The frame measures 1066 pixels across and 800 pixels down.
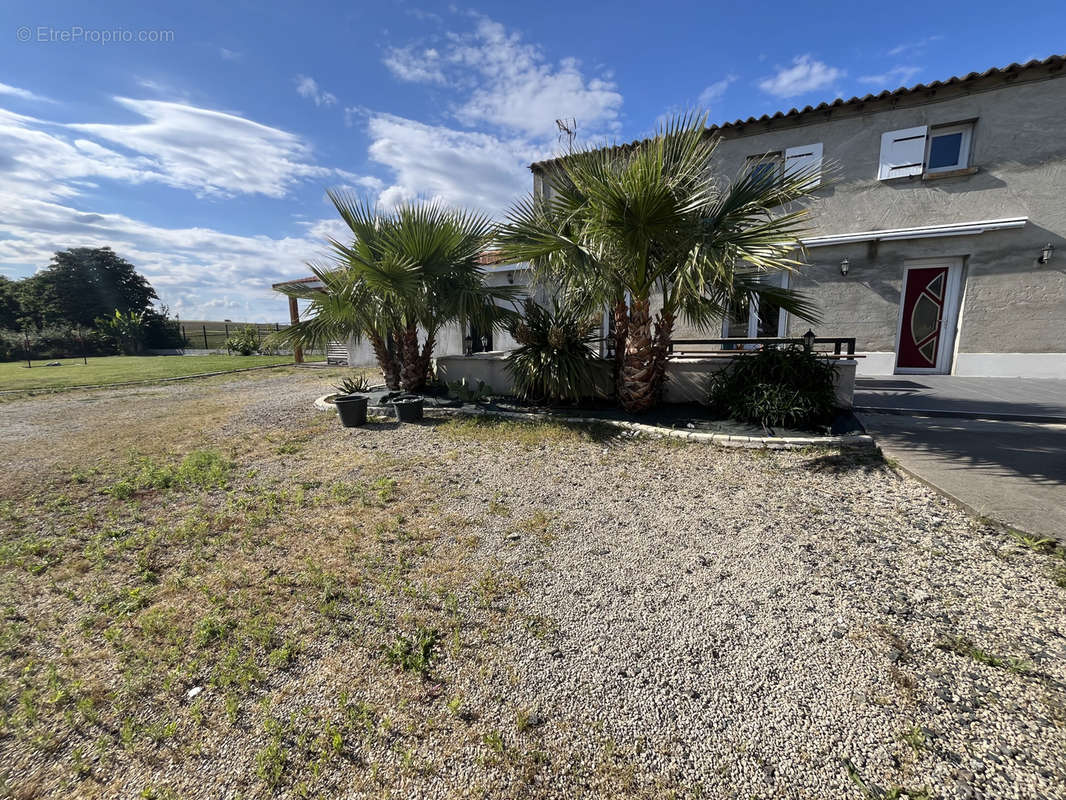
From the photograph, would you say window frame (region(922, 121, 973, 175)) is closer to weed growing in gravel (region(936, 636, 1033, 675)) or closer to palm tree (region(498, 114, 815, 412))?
palm tree (region(498, 114, 815, 412))

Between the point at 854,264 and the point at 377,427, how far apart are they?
10782mm

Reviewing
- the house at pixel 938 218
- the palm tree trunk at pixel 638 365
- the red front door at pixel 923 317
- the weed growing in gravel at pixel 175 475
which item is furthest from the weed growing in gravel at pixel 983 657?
the red front door at pixel 923 317

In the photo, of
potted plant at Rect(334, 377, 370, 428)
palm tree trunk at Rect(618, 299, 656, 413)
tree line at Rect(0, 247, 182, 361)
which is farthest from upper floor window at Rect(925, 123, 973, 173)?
tree line at Rect(0, 247, 182, 361)

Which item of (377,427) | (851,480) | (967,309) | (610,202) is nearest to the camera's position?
(851,480)

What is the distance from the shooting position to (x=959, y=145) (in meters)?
9.00

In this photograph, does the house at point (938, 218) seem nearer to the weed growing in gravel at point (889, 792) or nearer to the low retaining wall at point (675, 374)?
the low retaining wall at point (675, 374)

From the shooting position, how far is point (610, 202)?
206 inches

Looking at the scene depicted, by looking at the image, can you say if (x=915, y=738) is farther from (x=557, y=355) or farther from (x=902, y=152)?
(x=902, y=152)

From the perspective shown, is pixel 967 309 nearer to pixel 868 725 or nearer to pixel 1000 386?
pixel 1000 386

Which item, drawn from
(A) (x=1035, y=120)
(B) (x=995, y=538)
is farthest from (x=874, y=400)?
(A) (x=1035, y=120)

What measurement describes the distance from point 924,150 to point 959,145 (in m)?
0.81

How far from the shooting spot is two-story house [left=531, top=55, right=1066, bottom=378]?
8.43 m

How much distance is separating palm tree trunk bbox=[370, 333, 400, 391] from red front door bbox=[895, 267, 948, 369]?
36.9 feet

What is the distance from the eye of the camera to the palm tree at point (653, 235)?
16.6 feet
